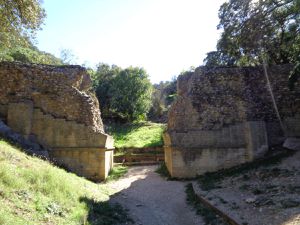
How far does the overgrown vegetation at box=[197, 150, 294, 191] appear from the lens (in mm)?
11449

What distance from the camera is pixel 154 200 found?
402 inches

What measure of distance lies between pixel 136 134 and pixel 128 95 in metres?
6.74

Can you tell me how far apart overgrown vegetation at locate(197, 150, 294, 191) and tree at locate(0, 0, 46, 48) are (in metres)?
8.87

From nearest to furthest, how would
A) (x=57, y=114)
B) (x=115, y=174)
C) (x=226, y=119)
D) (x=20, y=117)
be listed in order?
(x=20, y=117), (x=57, y=114), (x=226, y=119), (x=115, y=174)

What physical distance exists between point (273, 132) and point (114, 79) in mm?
23873

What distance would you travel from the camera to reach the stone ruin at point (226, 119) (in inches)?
519

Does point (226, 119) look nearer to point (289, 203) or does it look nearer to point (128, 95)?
→ point (289, 203)

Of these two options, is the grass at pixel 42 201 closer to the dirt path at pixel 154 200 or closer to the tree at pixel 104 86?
the dirt path at pixel 154 200

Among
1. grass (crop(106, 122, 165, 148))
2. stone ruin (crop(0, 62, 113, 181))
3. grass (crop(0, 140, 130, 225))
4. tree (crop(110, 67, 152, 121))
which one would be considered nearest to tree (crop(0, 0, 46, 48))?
stone ruin (crop(0, 62, 113, 181))

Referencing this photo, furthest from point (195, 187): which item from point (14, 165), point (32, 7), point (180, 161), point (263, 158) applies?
point (32, 7)

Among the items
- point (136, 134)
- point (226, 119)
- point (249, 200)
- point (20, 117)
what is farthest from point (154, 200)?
point (136, 134)

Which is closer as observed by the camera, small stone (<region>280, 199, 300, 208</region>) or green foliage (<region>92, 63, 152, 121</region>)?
small stone (<region>280, 199, 300, 208</region>)

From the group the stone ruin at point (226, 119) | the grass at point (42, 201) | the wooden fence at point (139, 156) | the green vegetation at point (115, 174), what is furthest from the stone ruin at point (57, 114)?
the wooden fence at point (139, 156)

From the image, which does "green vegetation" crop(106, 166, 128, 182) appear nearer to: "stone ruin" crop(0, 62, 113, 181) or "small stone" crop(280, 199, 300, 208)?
"stone ruin" crop(0, 62, 113, 181)
